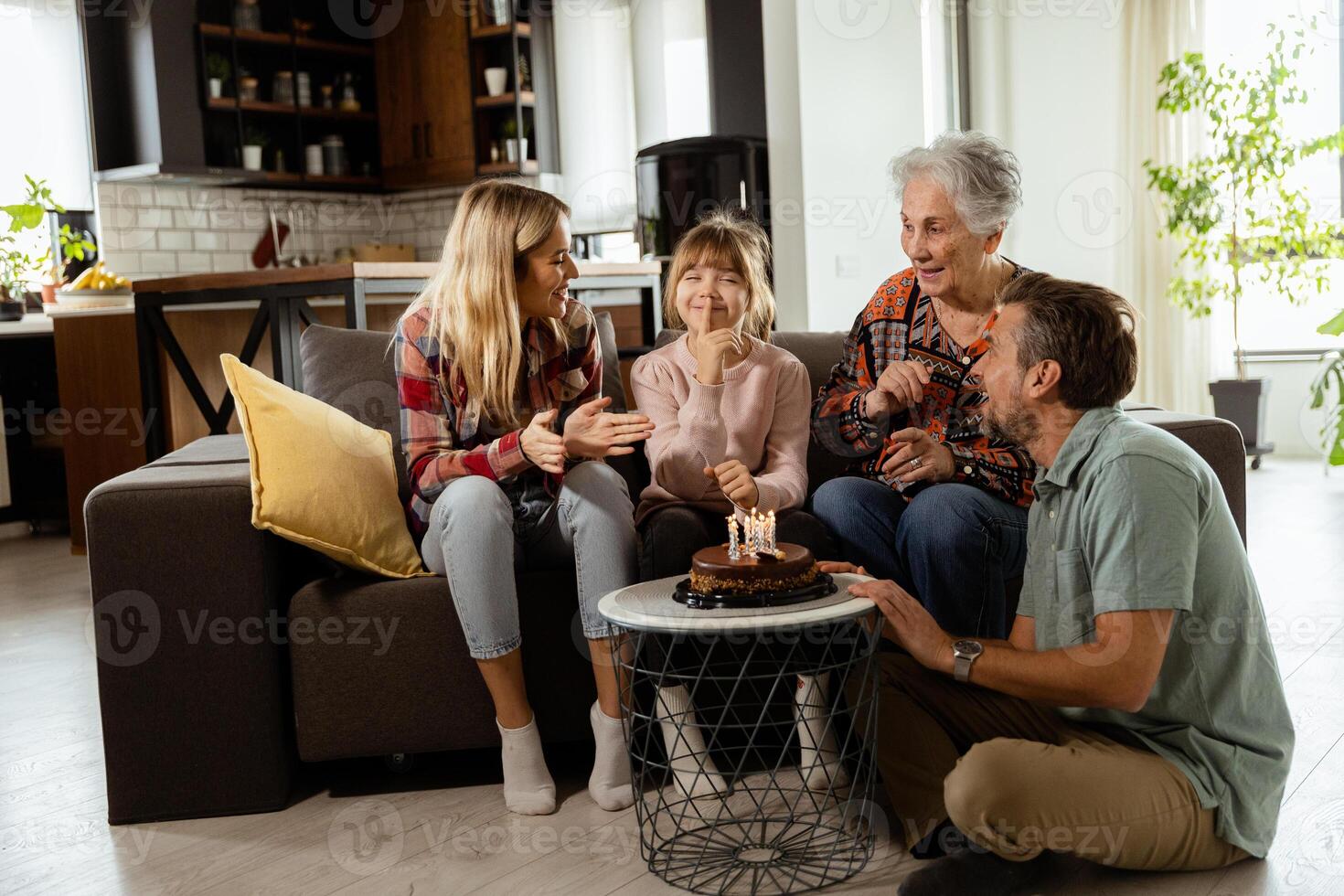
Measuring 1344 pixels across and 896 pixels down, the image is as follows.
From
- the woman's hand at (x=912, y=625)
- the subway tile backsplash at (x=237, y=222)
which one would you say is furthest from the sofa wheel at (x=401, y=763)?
the subway tile backsplash at (x=237, y=222)

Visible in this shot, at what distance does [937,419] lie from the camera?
91.3 inches

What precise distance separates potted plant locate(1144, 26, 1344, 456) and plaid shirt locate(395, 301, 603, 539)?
4.54 metres

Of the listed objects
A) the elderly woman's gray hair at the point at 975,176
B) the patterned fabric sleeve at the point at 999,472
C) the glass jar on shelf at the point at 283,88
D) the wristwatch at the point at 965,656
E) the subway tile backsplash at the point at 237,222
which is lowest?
the wristwatch at the point at 965,656

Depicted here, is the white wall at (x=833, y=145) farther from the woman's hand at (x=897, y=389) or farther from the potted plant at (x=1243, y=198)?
the woman's hand at (x=897, y=389)

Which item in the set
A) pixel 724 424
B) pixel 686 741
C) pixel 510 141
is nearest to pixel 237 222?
pixel 510 141

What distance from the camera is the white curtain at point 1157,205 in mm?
6328

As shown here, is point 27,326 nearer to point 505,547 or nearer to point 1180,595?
point 505,547

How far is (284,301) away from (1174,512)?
2769mm

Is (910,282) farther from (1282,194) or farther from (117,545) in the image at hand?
(1282,194)

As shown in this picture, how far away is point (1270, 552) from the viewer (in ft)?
13.1

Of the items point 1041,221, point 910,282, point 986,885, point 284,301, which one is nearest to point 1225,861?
point 986,885

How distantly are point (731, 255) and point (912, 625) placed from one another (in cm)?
96

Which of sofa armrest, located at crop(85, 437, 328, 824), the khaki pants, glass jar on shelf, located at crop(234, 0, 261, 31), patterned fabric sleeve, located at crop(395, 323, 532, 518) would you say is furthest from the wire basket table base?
glass jar on shelf, located at crop(234, 0, 261, 31)

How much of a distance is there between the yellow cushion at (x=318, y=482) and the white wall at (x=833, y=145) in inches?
124
